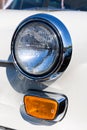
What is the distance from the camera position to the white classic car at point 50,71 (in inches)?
71.0

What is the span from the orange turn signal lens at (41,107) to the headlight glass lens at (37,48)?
140 mm

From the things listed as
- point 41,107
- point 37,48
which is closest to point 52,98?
point 41,107

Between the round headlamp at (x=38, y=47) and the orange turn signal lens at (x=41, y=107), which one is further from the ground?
the round headlamp at (x=38, y=47)

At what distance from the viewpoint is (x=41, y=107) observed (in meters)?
1.89

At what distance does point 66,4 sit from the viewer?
2.54m

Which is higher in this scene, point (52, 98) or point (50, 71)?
point (50, 71)

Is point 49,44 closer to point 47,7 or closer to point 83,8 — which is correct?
point 83,8

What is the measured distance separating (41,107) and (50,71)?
19cm

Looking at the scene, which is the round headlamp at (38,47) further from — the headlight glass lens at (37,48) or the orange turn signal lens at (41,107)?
the orange turn signal lens at (41,107)

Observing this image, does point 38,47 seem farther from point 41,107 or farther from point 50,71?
point 41,107

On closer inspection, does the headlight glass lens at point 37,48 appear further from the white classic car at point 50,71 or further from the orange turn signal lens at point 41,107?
the orange turn signal lens at point 41,107

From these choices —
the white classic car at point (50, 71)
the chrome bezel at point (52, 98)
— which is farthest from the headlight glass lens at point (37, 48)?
the chrome bezel at point (52, 98)

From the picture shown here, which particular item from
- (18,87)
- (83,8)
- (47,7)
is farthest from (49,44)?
(47,7)

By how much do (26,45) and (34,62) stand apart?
0.09m
